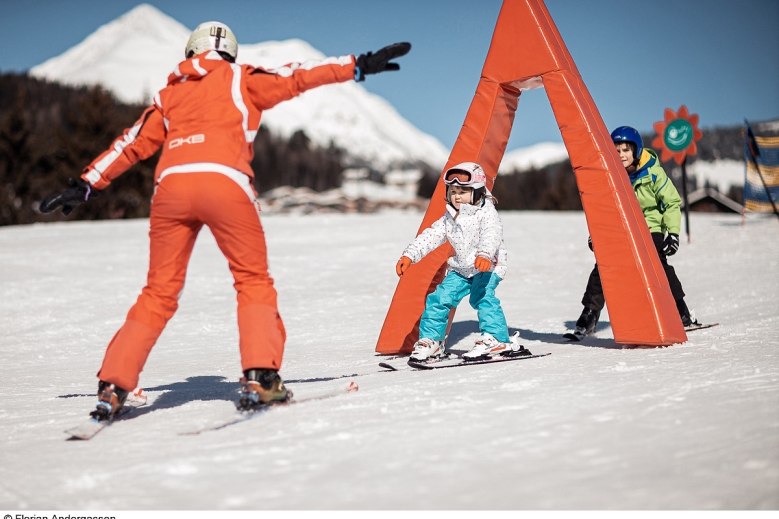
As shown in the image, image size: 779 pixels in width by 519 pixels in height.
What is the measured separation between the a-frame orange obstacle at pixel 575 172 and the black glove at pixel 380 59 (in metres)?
1.87

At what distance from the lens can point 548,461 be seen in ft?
7.32

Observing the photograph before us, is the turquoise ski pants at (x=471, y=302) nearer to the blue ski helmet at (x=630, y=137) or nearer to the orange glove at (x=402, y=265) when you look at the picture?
the orange glove at (x=402, y=265)

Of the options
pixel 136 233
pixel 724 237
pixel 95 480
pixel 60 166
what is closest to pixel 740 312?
pixel 95 480

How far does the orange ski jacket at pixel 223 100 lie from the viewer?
3.46 meters

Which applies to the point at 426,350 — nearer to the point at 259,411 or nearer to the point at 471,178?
the point at 471,178

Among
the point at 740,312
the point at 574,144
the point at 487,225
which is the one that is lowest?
the point at 740,312

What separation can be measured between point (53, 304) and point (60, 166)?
37243 millimetres

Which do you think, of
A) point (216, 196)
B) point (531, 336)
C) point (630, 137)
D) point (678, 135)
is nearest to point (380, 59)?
point (216, 196)

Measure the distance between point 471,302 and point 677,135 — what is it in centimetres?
1004

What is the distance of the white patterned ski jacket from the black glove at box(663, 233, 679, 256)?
5.80ft

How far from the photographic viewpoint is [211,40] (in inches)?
146

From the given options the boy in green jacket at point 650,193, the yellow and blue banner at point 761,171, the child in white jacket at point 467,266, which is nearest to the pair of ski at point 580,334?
the boy in green jacket at point 650,193

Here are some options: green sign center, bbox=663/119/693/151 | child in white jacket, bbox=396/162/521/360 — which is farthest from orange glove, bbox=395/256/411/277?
green sign center, bbox=663/119/693/151
